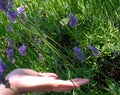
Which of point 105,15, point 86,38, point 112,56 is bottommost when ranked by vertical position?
point 112,56

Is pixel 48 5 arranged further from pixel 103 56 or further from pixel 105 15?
pixel 103 56

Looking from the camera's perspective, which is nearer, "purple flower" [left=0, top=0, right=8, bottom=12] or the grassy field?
"purple flower" [left=0, top=0, right=8, bottom=12]

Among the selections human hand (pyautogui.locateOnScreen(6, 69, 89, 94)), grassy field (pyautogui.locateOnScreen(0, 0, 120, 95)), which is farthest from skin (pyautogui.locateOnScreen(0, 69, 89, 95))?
grassy field (pyautogui.locateOnScreen(0, 0, 120, 95))

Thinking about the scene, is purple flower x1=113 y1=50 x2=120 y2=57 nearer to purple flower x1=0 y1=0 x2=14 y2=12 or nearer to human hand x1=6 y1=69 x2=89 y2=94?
human hand x1=6 y1=69 x2=89 y2=94


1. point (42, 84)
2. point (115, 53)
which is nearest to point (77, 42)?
point (115, 53)

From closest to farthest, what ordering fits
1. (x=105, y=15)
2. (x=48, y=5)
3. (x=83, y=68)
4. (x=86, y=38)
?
1. (x=83, y=68)
2. (x=86, y=38)
3. (x=105, y=15)
4. (x=48, y=5)

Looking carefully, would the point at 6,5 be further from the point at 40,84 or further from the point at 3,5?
Answer: the point at 40,84

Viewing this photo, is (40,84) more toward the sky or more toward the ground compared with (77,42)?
more toward the ground

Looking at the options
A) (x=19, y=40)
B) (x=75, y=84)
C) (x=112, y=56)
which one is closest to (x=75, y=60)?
(x=112, y=56)
